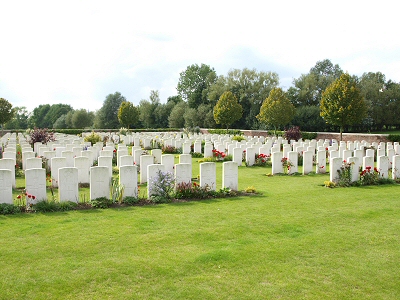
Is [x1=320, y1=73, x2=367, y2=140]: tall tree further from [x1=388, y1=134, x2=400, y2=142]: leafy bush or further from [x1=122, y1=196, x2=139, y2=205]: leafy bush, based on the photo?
[x1=122, y1=196, x2=139, y2=205]: leafy bush

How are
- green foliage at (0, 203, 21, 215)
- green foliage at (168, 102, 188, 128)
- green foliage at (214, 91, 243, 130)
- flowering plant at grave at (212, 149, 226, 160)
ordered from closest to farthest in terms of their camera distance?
green foliage at (0, 203, 21, 215)
flowering plant at grave at (212, 149, 226, 160)
green foliage at (214, 91, 243, 130)
green foliage at (168, 102, 188, 128)

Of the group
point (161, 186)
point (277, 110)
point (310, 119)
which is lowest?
point (161, 186)

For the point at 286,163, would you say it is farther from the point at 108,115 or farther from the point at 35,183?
the point at 108,115

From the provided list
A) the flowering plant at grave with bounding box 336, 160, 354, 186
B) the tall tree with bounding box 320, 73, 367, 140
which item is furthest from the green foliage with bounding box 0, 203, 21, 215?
the tall tree with bounding box 320, 73, 367, 140

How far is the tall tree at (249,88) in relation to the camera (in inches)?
1864

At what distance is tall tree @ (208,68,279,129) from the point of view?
47344 millimetres

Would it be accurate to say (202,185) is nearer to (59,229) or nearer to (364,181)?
(59,229)

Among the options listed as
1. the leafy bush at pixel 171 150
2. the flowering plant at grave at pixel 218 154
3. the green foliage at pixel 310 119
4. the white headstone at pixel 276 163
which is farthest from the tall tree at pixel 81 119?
the white headstone at pixel 276 163

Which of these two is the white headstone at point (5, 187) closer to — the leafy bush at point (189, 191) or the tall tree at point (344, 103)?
the leafy bush at point (189, 191)

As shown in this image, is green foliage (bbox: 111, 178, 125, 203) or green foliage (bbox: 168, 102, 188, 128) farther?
green foliage (bbox: 168, 102, 188, 128)

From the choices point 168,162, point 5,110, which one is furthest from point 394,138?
point 5,110

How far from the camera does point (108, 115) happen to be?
224ft

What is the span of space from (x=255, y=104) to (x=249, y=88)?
2.85 m

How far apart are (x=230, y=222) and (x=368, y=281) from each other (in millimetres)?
2888
